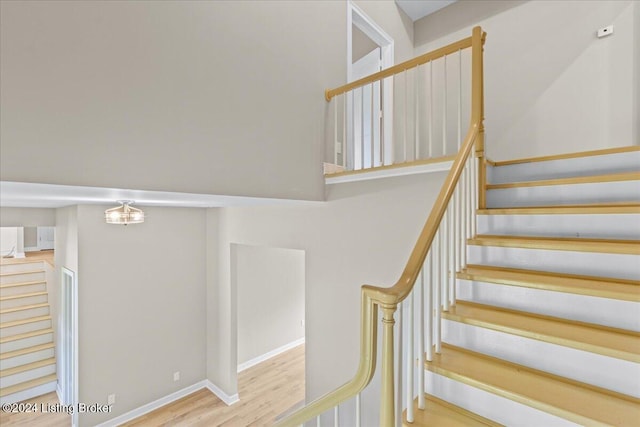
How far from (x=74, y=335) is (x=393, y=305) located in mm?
4237

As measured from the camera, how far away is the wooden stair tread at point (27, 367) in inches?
167

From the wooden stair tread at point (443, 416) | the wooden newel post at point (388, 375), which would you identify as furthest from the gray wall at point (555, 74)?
the wooden newel post at point (388, 375)

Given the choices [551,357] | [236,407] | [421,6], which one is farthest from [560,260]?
[236,407]

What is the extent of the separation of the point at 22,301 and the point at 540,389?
6861 millimetres

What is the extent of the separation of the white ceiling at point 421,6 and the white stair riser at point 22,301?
23.9 ft

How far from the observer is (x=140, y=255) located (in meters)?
4.03

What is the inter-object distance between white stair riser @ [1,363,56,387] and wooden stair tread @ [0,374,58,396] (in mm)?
42

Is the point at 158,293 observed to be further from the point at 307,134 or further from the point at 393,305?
the point at 393,305

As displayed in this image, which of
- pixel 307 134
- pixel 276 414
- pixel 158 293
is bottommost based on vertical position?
pixel 276 414

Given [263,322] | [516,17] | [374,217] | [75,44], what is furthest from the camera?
[263,322]

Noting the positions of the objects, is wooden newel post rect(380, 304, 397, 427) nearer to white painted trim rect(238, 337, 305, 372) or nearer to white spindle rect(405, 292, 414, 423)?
white spindle rect(405, 292, 414, 423)

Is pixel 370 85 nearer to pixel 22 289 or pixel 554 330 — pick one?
pixel 554 330

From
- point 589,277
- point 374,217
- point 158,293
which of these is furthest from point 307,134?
point 158,293

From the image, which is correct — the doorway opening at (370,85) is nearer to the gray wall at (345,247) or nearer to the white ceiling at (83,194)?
the gray wall at (345,247)
